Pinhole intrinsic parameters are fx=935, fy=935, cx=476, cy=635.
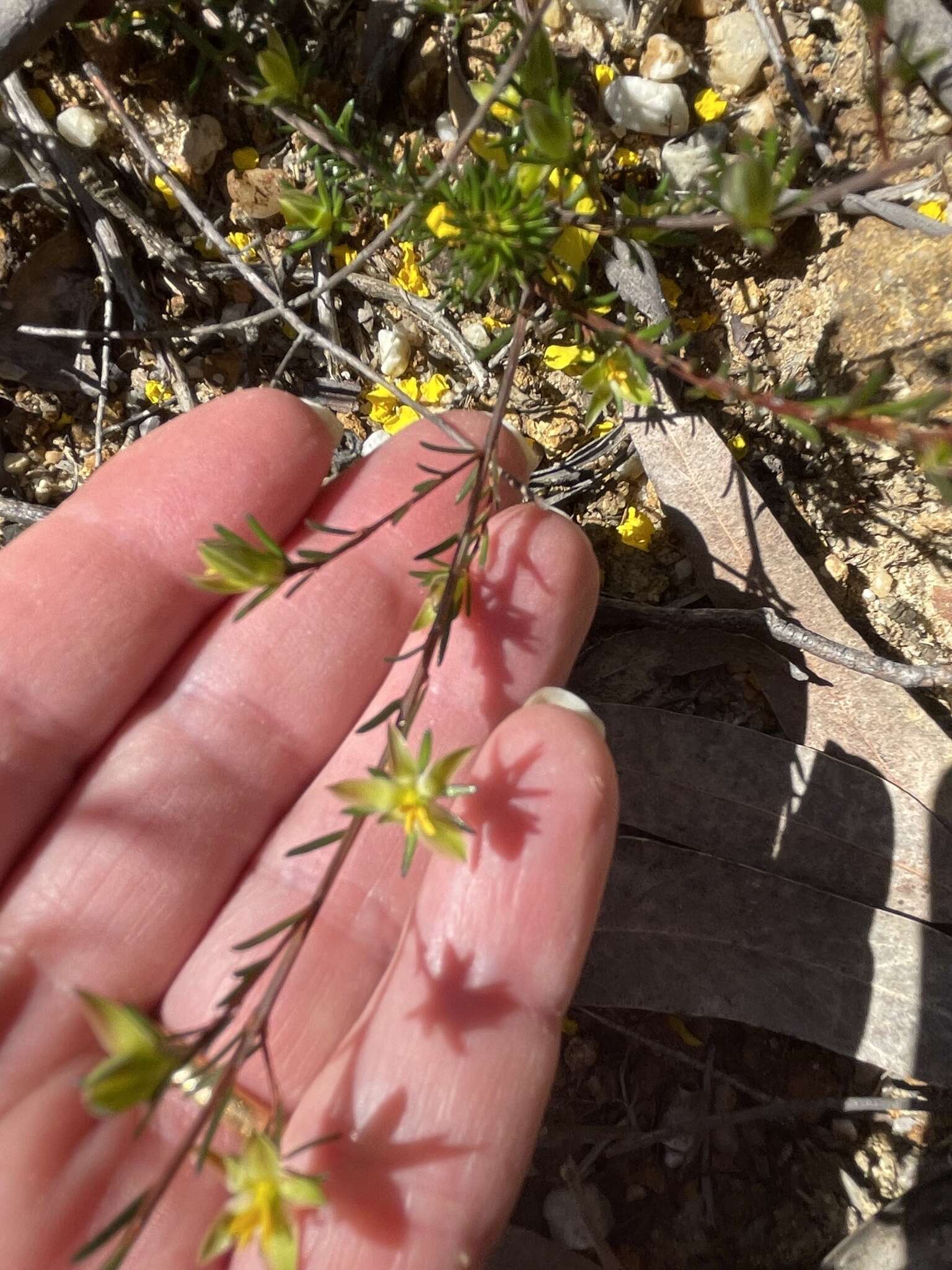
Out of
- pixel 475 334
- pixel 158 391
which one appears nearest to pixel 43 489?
pixel 158 391

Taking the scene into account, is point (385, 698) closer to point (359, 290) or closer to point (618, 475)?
point (618, 475)

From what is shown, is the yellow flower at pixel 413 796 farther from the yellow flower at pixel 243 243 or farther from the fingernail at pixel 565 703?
the yellow flower at pixel 243 243

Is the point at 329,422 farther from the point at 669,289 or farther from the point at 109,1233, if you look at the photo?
the point at 109,1233

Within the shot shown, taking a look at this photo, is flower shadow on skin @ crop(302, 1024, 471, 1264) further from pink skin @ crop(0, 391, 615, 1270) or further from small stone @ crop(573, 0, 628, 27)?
small stone @ crop(573, 0, 628, 27)

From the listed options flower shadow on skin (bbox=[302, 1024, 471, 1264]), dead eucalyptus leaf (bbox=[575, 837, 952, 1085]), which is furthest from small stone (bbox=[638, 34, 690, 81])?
flower shadow on skin (bbox=[302, 1024, 471, 1264])

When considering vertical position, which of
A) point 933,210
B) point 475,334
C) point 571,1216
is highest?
point 475,334

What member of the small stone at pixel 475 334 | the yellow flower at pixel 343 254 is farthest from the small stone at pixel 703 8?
the yellow flower at pixel 343 254

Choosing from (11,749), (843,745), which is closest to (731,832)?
(843,745)
